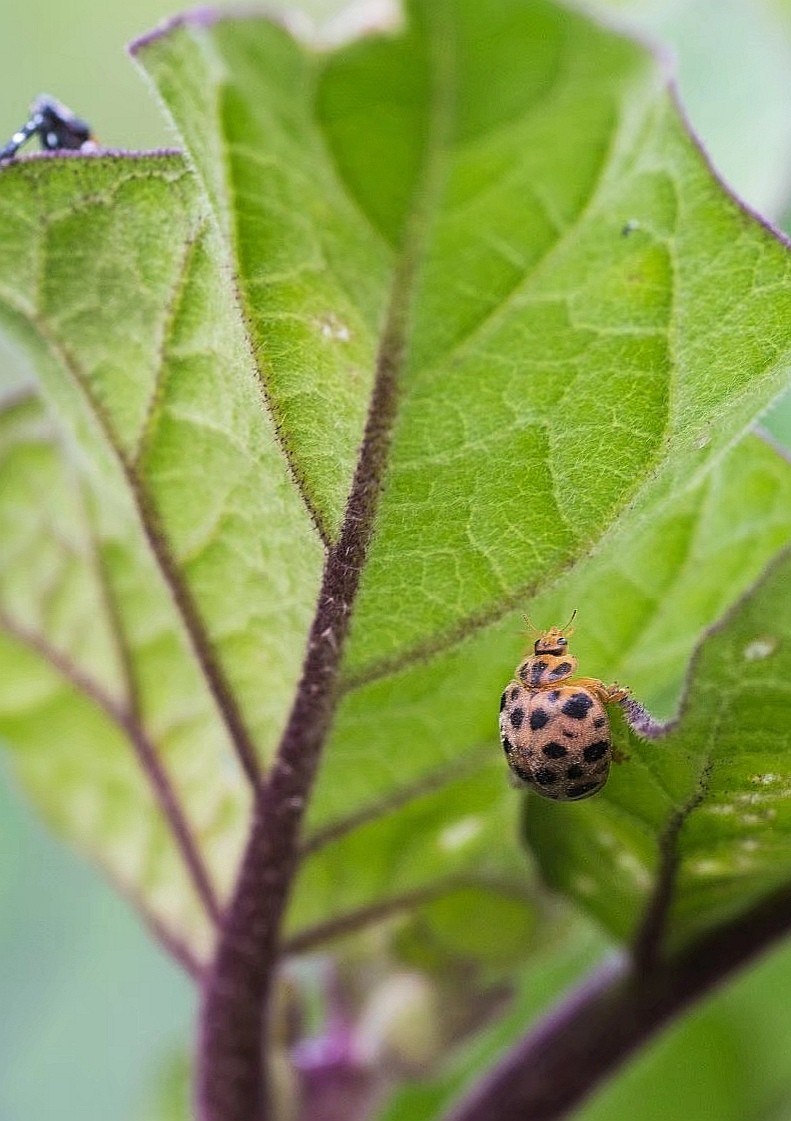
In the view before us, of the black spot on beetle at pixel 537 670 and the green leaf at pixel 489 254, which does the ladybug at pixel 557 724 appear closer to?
the black spot on beetle at pixel 537 670

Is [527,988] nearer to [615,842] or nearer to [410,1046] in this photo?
[410,1046]

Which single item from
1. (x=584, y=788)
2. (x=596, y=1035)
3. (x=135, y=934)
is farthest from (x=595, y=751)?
(x=135, y=934)

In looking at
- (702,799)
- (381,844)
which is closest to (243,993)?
(381,844)

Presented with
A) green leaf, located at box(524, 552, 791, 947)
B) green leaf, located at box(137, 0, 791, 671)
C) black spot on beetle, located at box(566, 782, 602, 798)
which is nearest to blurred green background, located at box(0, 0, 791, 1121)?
green leaf, located at box(137, 0, 791, 671)

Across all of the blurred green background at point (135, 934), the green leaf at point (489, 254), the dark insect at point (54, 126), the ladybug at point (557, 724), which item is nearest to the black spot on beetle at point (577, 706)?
the ladybug at point (557, 724)

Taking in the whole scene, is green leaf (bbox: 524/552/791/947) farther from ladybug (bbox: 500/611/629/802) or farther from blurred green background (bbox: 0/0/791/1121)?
blurred green background (bbox: 0/0/791/1121)

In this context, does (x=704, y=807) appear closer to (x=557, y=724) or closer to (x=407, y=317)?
(x=557, y=724)

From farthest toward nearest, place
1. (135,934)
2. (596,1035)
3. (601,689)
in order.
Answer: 1. (135,934)
2. (596,1035)
3. (601,689)
